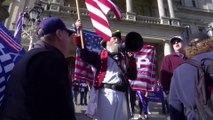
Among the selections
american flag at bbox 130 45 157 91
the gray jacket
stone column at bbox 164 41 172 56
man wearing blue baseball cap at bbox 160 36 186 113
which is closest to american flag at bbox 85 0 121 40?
man wearing blue baseball cap at bbox 160 36 186 113

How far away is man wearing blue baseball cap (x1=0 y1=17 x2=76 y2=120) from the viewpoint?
2070mm

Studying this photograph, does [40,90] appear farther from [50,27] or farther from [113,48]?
[113,48]

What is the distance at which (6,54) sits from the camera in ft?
12.4

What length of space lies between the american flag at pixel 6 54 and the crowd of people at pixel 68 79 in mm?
949

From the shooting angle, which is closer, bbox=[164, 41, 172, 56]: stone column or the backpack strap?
the backpack strap

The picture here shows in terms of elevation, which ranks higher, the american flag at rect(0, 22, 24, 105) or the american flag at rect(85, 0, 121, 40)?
the american flag at rect(85, 0, 121, 40)

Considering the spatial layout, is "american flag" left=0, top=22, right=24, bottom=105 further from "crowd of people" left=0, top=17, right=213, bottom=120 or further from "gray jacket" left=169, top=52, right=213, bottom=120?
"gray jacket" left=169, top=52, right=213, bottom=120

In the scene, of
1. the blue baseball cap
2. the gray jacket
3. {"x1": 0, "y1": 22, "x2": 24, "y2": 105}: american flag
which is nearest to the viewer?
the blue baseball cap

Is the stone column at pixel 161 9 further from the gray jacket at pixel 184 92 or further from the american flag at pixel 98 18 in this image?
the gray jacket at pixel 184 92

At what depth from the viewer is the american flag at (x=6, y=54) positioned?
→ 3.44 m

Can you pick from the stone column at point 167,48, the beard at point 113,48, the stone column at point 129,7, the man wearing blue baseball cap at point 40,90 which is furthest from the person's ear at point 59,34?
the stone column at point 129,7

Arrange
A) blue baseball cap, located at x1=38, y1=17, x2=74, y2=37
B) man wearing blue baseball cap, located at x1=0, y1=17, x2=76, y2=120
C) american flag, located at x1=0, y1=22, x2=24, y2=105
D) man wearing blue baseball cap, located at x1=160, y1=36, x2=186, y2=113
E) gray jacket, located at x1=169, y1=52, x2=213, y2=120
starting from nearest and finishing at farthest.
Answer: man wearing blue baseball cap, located at x1=0, y1=17, x2=76, y2=120
blue baseball cap, located at x1=38, y1=17, x2=74, y2=37
gray jacket, located at x1=169, y1=52, x2=213, y2=120
american flag, located at x1=0, y1=22, x2=24, y2=105
man wearing blue baseball cap, located at x1=160, y1=36, x2=186, y2=113

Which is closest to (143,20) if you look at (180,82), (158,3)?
(158,3)

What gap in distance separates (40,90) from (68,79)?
0.91ft
